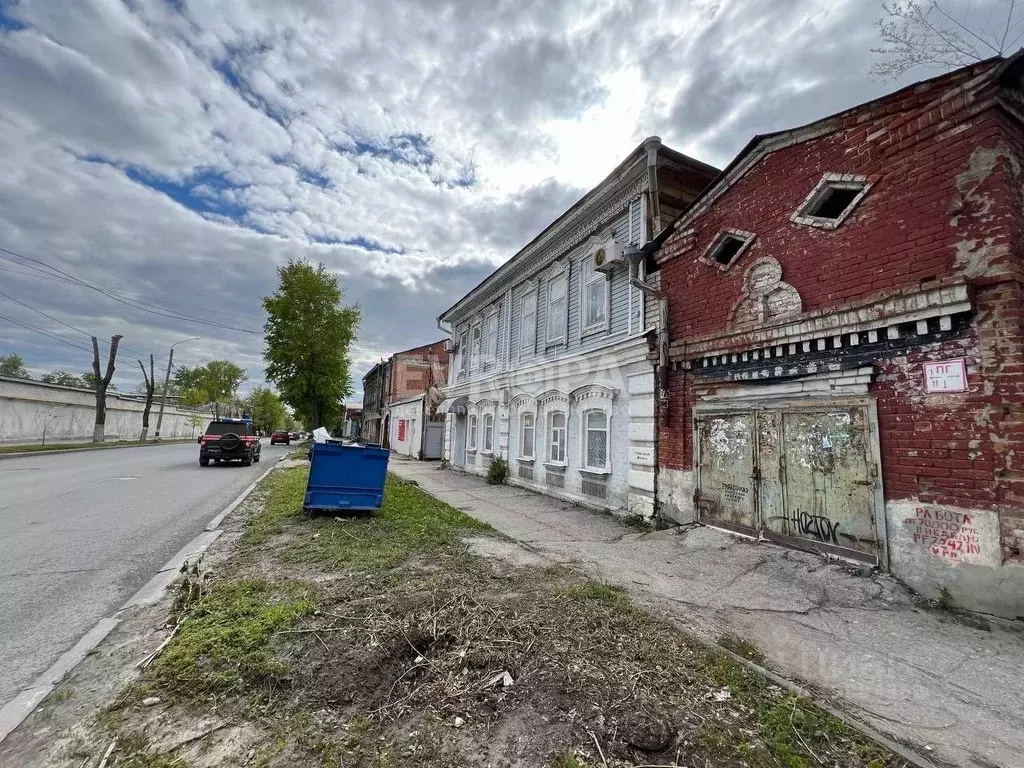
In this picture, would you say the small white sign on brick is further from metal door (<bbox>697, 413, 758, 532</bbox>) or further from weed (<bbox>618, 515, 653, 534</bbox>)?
weed (<bbox>618, 515, 653, 534</bbox>)

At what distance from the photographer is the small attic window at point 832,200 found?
19.0 feet

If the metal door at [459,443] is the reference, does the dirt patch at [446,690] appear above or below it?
below

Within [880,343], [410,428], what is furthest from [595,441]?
[410,428]

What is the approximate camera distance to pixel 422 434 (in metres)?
24.8

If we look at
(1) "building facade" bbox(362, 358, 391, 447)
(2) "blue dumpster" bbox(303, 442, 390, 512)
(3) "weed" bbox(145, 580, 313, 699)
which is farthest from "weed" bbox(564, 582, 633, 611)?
(1) "building facade" bbox(362, 358, 391, 447)

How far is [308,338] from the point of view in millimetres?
36406

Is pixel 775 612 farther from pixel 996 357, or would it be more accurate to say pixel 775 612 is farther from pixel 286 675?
pixel 286 675

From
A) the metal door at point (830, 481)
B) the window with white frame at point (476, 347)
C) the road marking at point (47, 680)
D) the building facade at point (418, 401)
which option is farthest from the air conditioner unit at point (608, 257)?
the building facade at point (418, 401)

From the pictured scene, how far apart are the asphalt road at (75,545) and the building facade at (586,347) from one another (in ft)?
Result: 24.7

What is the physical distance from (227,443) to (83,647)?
16.8m

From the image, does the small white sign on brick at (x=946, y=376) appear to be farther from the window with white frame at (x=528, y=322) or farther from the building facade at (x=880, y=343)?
the window with white frame at (x=528, y=322)

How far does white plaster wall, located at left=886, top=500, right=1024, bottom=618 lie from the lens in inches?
165

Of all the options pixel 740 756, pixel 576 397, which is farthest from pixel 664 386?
pixel 740 756

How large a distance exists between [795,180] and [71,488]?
16288mm
